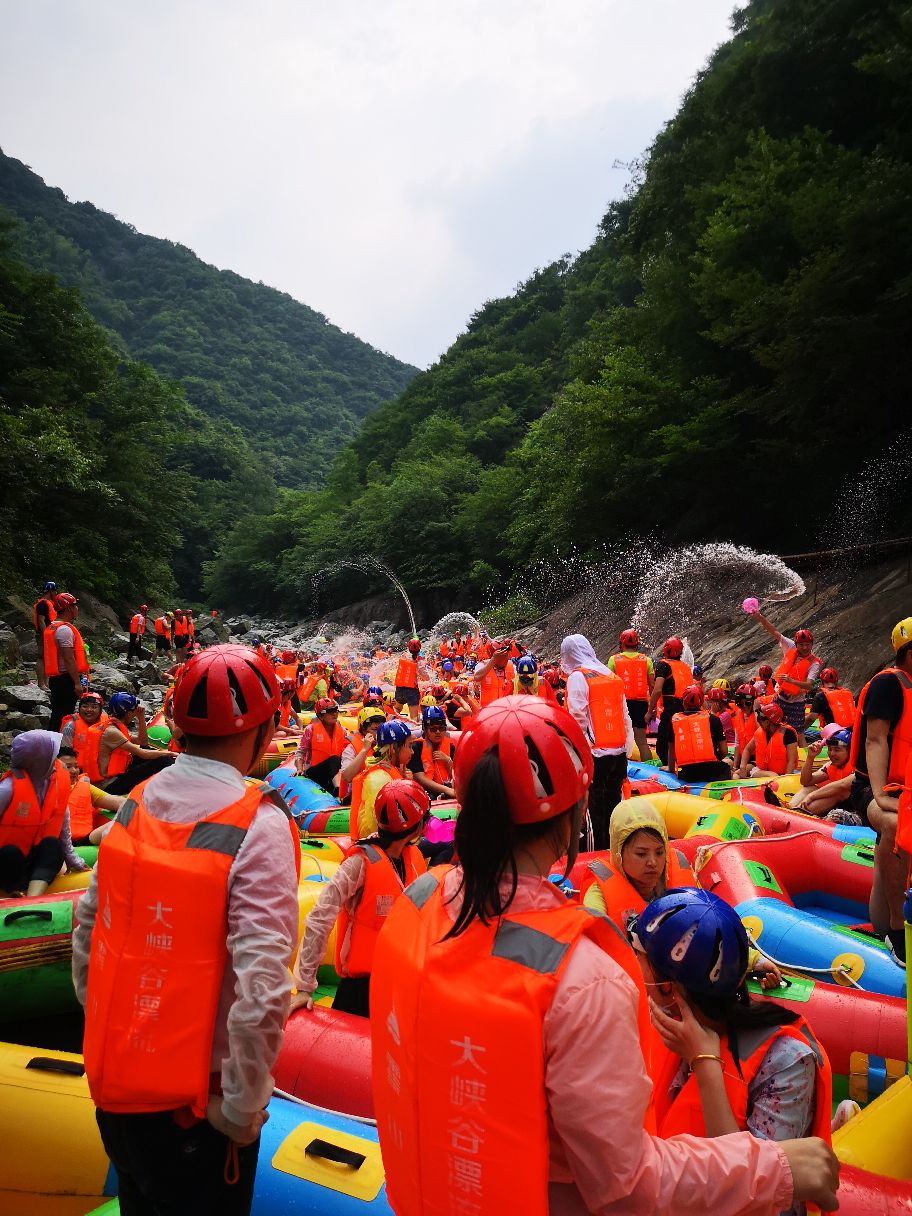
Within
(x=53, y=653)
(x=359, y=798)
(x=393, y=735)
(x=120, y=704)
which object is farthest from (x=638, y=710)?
(x=53, y=653)

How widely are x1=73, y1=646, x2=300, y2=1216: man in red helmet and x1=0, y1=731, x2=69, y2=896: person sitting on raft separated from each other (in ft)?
11.7

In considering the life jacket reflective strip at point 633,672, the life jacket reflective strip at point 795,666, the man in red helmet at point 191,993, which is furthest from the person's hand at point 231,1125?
the life jacket reflective strip at point 795,666

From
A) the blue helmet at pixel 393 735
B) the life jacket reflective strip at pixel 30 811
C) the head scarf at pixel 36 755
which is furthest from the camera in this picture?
the blue helmet at pixel 393 735

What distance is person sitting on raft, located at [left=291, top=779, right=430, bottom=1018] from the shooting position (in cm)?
364

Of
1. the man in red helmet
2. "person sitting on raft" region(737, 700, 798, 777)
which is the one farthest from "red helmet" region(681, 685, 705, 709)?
the man in red helmet

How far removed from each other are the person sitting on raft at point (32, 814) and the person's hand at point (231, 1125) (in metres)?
3.83

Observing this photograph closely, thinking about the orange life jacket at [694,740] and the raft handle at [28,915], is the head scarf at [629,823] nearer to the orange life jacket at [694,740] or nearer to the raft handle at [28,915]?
the raft handle at [28,915]

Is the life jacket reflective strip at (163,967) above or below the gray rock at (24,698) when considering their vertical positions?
above

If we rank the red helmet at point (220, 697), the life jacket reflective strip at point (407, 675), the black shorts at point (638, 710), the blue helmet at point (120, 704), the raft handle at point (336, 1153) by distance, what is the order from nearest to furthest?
the red helmet at point (220, 697), the raft handle at point (336, 1153), the blue helmet at point (120, 704), the black shorts at point (638, 710), the life jacket reflective strip at point (407, 675)

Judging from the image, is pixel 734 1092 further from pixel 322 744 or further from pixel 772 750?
pixel 322 744

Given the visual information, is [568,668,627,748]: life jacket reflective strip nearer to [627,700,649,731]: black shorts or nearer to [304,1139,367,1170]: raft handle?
[627,700,649,731]: black shorts

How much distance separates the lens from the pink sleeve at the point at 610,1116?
1191 millimetres

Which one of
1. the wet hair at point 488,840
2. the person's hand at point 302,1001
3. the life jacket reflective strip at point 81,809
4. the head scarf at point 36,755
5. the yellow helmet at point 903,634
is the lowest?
the life jacket reflective strip at point 81,809

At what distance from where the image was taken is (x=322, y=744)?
9.67 m
